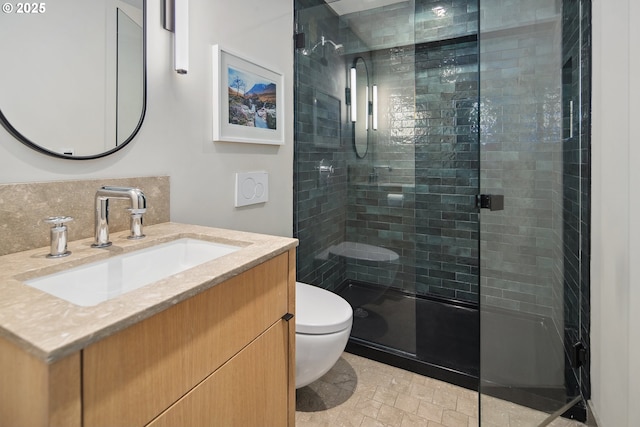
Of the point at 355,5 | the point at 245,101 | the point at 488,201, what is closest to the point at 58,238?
the point at 245,101

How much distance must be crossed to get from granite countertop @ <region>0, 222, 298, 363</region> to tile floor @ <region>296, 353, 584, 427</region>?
97cm

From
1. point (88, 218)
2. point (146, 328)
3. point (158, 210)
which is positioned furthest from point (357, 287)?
point (146, 328)

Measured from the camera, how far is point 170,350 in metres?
0.66

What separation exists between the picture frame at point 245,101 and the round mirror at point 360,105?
68cm

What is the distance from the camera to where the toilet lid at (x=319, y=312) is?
1392mm

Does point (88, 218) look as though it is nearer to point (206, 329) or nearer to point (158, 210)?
point (158, 210)

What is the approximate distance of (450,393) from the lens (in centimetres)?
171

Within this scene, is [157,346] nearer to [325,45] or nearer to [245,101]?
[245,101]

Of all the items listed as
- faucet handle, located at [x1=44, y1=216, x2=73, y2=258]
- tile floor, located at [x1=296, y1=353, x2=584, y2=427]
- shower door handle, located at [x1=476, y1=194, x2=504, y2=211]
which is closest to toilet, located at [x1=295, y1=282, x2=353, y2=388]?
tile floor, located at [x1=296, y1=353, x2=584, y2=427]

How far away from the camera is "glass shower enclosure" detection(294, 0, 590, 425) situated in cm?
147

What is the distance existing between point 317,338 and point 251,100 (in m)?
1.17

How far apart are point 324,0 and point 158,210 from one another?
179cm

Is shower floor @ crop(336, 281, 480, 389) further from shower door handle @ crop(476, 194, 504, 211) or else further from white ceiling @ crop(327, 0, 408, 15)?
white ceiling @ crop(327, 0, 408, 15)

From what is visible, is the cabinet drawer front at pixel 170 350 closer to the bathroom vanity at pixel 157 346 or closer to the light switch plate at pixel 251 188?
the bathroom vanity at pixel 157 346
